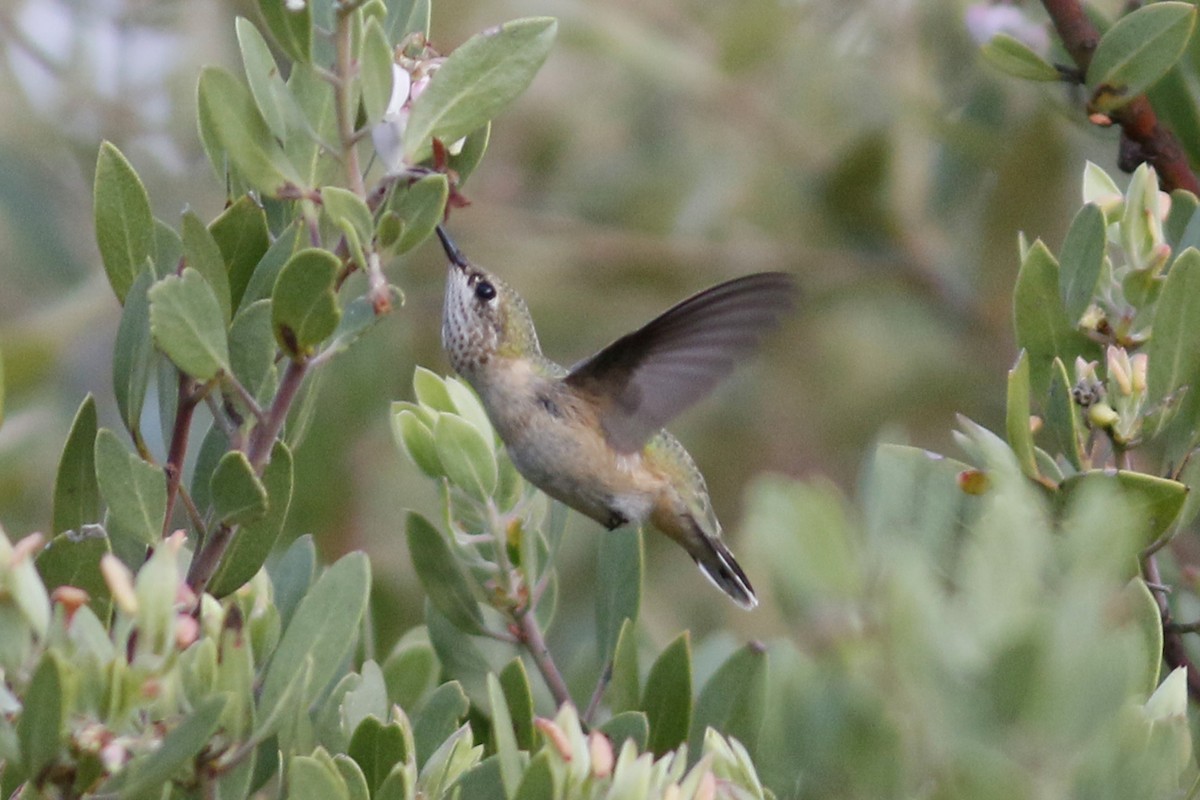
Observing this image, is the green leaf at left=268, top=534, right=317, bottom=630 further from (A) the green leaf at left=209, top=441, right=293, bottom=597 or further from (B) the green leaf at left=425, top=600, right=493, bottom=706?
(B) the green leaf at left=425, top=600, right=493, bottom=706

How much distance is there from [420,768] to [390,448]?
2892 mm

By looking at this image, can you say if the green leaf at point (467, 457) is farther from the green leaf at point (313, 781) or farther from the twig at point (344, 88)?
the green leaf at point (313, 781)

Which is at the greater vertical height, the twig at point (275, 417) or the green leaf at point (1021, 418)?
the twig at point (275, 417)

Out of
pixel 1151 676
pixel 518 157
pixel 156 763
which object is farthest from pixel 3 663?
pixel 518 157

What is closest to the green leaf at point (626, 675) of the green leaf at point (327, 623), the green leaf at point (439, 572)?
the green leaf at point (439, 572)

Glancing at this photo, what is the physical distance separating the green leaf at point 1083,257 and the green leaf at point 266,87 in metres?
0.86

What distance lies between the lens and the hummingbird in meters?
2.76

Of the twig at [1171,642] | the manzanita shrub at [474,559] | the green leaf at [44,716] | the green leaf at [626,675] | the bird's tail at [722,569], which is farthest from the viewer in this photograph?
the bird's tail at [722,569]

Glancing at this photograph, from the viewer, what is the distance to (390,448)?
461cm

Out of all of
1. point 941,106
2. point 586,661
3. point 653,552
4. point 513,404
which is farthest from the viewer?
point 653,552

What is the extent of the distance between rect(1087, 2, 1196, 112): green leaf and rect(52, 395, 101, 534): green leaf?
4.24ft

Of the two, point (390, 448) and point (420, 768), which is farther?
point (390, 448)

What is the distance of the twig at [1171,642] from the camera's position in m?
1.75

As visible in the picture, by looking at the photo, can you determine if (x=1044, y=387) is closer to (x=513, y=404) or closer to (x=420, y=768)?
(x=420, y=768)
